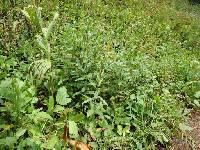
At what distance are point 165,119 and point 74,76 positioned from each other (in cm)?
149

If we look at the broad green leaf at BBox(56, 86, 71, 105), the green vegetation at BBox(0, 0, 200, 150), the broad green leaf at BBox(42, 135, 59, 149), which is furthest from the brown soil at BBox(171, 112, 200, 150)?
the broad green leaf at BBox(42, 135, 59, 149)

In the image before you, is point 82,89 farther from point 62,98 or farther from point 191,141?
point 191,141

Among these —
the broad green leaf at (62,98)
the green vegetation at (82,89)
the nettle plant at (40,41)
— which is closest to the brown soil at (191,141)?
the green vegetation at (82,89)

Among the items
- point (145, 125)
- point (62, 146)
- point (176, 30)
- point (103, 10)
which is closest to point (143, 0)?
point (176, 30)

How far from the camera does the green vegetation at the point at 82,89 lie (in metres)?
4.48

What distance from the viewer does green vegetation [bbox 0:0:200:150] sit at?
14.7 ft

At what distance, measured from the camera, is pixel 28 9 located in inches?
246

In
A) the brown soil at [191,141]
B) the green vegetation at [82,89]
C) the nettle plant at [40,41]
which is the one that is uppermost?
the nettle plant at [40,41]

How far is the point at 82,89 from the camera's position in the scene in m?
5.43

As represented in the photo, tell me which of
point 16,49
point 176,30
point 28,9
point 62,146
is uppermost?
point 28,9

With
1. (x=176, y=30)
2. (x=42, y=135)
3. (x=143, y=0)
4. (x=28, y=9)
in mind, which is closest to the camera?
(x=42, y=135)

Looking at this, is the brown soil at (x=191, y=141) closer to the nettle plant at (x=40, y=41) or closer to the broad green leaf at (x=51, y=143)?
the broad green leaf at (x=51, y=143)

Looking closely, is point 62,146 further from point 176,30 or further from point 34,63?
point 176,30

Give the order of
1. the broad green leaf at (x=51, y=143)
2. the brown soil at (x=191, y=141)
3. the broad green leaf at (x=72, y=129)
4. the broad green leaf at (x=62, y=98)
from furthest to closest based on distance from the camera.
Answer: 1. the brown soil at (x=191, y=141)
2. the broad green leaf at (x=62, y=98)
3. the broad green leaf at (x=72, y=129)
4. the broad green leaf at (x=51, y=143)
